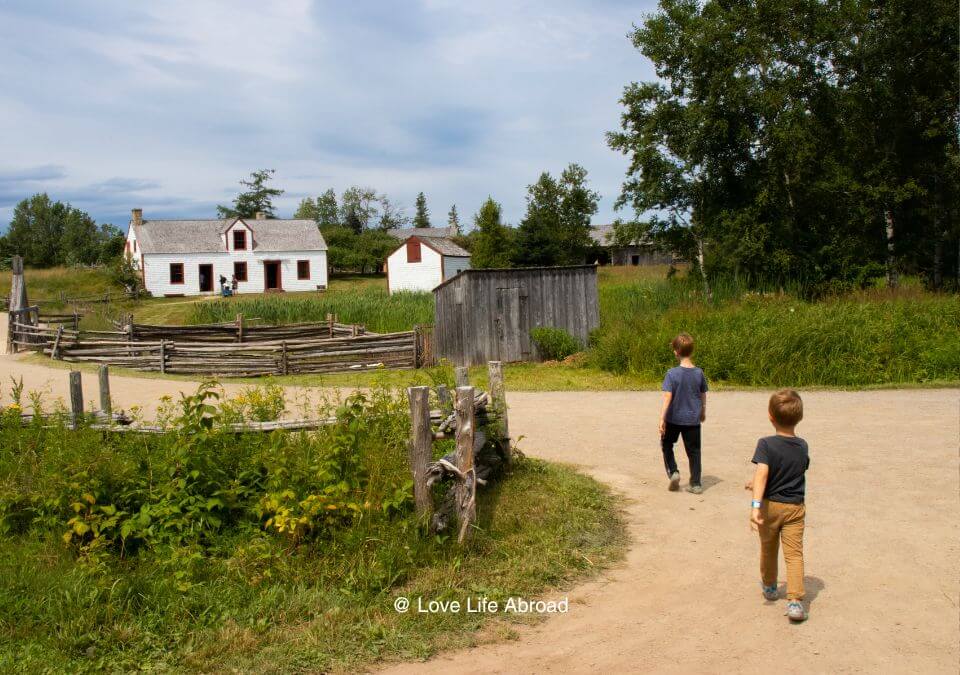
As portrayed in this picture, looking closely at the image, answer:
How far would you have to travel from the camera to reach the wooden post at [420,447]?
6.03 m

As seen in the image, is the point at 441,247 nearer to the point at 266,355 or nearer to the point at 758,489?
the point at 266,355

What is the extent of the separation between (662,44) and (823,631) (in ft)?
90.6

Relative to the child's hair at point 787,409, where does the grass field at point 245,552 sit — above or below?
below

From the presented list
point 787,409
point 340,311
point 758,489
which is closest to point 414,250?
point 340,311

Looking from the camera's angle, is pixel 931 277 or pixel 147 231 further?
pixel 147 231

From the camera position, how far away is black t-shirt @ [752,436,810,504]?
5.06m

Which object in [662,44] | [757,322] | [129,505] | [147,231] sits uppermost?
[662,44]

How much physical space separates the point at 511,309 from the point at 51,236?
94.4m

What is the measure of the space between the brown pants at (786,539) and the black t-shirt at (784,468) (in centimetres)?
6

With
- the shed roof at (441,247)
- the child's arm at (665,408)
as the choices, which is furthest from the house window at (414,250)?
the child's arm at (665,408)

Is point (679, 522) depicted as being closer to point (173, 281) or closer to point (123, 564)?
point (123, 564)

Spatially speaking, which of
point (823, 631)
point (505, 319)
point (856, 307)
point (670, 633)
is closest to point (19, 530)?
point (670, 633)

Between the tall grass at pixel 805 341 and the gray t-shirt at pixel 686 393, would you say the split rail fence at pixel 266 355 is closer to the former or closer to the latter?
the tall grass at pixel 805 341

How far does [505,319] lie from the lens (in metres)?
19.9
